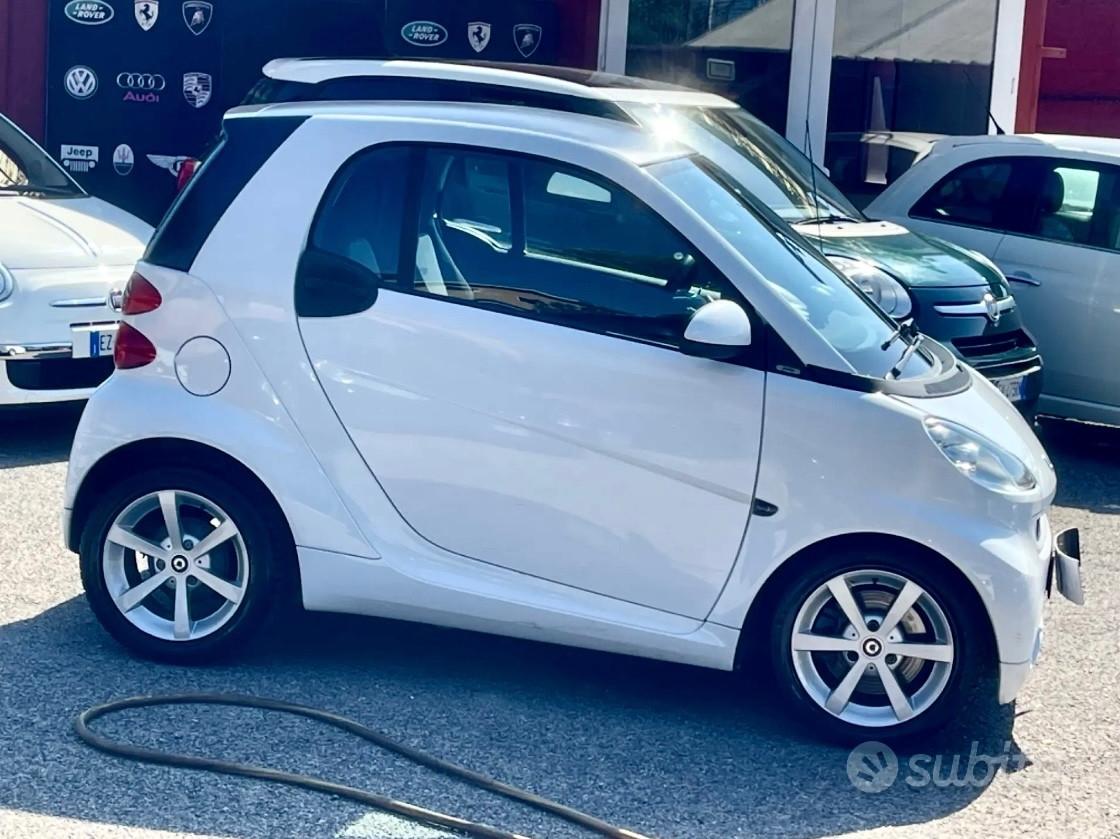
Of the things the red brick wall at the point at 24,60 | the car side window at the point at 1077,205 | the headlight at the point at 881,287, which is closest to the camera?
the headlight at the point at 881,287

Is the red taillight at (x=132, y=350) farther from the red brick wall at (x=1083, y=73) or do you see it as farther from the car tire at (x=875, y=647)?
the red brick wall at (x=1083, y=73)

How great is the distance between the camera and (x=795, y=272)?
16.7ft

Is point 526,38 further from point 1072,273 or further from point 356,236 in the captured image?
point 356,236

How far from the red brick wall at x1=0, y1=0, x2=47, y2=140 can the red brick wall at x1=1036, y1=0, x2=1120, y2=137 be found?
1226cm

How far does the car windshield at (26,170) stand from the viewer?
8859 mm

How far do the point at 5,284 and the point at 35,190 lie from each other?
1332 millimetres

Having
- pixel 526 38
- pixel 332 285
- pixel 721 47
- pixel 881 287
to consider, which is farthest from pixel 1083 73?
pixel 332 285

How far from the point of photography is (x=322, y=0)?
44.0 feet

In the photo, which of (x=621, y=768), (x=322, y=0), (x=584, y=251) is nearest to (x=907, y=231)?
(x=584, y=251)

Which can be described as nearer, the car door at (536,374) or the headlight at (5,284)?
the car door at (536,374)

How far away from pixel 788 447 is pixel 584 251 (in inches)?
32.1

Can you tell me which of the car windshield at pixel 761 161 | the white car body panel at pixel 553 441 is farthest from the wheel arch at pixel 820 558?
the car windshield at pixel 761 161

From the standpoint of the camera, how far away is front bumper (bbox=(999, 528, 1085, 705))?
466 cm

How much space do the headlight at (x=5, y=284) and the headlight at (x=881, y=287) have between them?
3.74m
